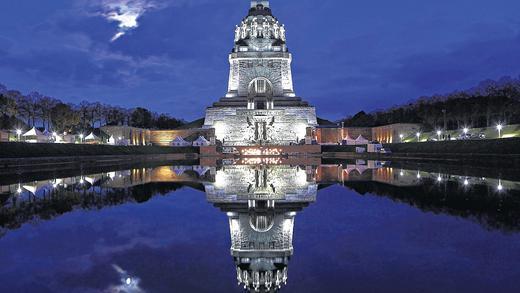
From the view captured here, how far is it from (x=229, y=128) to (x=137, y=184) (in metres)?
47.0

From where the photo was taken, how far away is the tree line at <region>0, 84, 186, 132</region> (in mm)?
53447

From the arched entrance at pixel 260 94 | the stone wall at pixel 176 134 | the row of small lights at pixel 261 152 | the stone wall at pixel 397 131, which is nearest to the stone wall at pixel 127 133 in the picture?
the stone wall at pixel 176 134

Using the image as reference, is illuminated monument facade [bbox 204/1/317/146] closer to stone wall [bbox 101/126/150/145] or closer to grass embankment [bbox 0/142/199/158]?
stone wall [bbox 101/126/150/145]

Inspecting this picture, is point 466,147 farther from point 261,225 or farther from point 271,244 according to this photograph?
point 271,244

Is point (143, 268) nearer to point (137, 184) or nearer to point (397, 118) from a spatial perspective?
point (137, 184)

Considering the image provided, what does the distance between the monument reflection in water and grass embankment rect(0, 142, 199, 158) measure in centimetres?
1815

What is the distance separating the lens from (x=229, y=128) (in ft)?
217

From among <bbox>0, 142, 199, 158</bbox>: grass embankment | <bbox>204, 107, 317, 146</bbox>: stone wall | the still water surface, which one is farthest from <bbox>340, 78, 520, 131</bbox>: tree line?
the still water surface

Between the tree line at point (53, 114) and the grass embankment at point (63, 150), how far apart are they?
1535cm

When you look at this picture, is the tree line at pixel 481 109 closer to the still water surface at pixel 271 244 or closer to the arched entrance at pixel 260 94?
the arched entrance at pixel 260 94

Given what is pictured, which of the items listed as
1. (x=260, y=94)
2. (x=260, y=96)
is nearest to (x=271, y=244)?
(x=260, y=96)

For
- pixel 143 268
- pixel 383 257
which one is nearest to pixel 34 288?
pixel 143 268

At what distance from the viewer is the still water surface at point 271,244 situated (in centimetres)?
593

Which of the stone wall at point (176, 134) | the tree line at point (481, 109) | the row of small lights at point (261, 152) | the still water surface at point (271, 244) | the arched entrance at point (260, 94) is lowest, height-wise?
the still water surface at point (271, 244)
